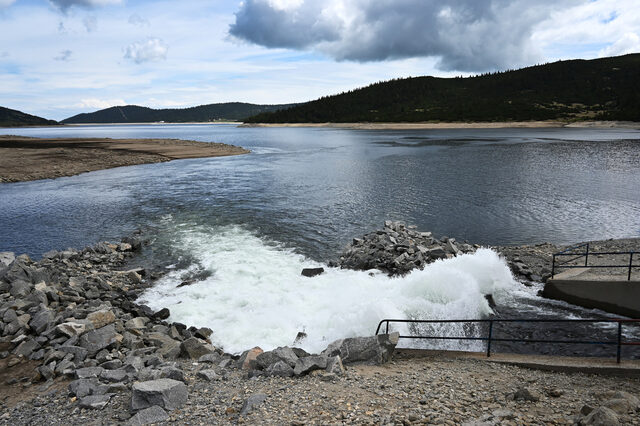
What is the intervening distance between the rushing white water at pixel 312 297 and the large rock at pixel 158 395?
4.35 m

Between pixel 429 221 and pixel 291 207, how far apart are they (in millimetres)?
11490

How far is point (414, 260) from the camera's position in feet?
60.0

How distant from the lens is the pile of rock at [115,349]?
8.38 meters

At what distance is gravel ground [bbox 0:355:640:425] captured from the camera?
713cm

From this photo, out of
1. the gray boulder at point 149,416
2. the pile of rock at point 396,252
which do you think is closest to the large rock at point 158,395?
the gray boulder at point 149,416

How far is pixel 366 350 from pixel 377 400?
2554mm

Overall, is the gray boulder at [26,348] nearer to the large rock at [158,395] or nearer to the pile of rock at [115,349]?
the pile of rock at [115,349]

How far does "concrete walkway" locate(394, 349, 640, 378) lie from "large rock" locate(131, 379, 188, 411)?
19.6 feet

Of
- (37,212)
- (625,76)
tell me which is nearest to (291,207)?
(37,212)

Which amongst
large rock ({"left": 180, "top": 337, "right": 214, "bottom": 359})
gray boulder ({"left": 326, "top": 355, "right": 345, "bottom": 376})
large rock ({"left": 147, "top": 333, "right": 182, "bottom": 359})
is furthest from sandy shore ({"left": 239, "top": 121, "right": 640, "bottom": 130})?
large rock ({"left": 147, "top": 333, "right": 182, "bottom": 359})

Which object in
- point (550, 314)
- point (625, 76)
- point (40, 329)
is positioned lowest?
point (550, 314)

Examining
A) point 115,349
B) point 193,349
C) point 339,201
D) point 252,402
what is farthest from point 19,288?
point 339,201

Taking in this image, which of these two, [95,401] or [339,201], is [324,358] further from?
[339,201]

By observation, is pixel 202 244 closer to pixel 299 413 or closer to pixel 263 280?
pixel 263 280
